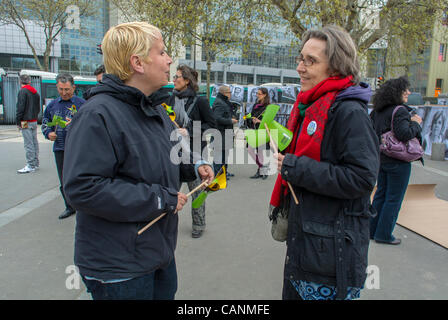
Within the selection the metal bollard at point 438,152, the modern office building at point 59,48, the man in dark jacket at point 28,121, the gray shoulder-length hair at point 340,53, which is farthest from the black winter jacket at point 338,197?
the modern office building at point 59,48

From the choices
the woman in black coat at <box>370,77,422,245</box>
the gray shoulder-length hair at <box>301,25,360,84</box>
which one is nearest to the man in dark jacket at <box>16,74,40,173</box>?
the woman in black coat at <box>370,77,422,245</box>

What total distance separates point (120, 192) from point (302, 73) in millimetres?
1123

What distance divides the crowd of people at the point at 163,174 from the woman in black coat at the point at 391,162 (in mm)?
2137

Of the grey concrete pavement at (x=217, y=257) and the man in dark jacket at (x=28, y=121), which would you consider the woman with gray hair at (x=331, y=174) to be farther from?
the man in dark jacket at (x=28, y=121)

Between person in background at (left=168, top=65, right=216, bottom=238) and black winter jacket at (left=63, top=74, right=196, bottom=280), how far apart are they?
216cm

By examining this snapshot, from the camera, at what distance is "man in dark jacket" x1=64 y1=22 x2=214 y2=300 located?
1.35m

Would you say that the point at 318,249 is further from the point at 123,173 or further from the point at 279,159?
the point at 123,173

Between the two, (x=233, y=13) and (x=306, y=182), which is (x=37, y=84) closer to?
(x=233, y=13)

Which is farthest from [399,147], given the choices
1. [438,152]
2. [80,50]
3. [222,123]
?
[80,50]

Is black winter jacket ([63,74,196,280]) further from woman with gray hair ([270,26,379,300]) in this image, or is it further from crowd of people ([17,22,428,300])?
woman with gray hair ([270,26,379,300])

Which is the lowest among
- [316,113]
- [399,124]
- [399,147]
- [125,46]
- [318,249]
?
[318,249]

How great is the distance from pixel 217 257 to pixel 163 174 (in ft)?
7.42

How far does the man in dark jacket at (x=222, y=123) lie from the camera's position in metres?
6.58

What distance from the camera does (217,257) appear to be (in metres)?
3.59
